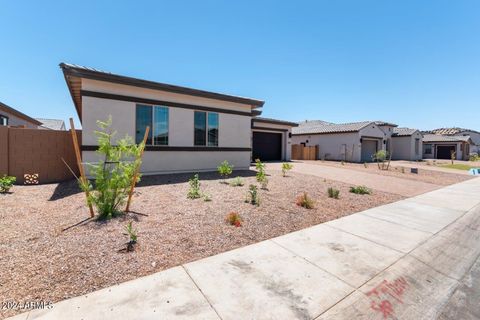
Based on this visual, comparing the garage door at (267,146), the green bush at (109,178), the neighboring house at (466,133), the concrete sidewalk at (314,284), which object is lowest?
the concrete sidewalk at (314,284)

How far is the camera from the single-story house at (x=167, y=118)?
9031 millimetres

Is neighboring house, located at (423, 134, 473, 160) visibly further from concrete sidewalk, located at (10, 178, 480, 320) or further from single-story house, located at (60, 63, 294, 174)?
concrete sidewalk, located at (10, 178, 480, 320)

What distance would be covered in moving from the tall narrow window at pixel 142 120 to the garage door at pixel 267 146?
1185cm

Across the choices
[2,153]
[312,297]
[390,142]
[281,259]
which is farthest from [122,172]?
[390,142]

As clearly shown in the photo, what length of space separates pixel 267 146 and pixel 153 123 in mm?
13360

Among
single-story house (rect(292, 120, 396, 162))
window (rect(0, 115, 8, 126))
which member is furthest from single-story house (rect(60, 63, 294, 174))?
single-story house (rect(292, 120, 396, 162))

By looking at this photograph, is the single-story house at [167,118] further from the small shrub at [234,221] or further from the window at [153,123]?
the small shrub at [234,221]

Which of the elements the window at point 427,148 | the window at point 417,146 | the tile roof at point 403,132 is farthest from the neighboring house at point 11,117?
the window at point 427,148

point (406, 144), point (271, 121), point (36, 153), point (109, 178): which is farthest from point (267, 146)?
point (406, 144)

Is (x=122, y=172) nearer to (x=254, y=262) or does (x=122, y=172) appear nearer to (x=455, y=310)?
(x=254, y=262)

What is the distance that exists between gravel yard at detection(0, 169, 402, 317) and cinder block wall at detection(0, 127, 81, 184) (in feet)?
2.71

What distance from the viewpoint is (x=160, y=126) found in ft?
35.0

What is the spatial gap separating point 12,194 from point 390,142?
3775cm

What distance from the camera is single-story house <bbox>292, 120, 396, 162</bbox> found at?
25.6 metres
